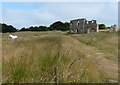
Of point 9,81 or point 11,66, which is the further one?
point 11,66

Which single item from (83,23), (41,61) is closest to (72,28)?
(83,23)

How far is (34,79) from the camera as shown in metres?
2.32

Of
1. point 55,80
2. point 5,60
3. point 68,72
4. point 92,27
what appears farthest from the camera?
point 92,27

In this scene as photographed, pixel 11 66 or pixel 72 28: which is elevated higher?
pixel 72 28

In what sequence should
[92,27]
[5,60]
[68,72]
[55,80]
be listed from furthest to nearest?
[92,27] < [5,60] < [68,72] < [55,80]

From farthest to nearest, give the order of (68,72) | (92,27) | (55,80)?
(92,27) → (68,72) → (55,80)

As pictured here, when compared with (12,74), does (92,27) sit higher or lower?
higher

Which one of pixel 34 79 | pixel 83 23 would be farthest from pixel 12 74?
pixel 83 23

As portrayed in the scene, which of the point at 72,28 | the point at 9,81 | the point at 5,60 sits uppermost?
the point at 72,28

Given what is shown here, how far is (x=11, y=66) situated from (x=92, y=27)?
30.4m

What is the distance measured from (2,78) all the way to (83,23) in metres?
30.5

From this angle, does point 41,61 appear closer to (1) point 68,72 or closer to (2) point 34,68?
(2) point 34,68

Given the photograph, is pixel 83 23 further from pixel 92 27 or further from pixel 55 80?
pixel 55 80

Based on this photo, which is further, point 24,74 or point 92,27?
point 92,27
